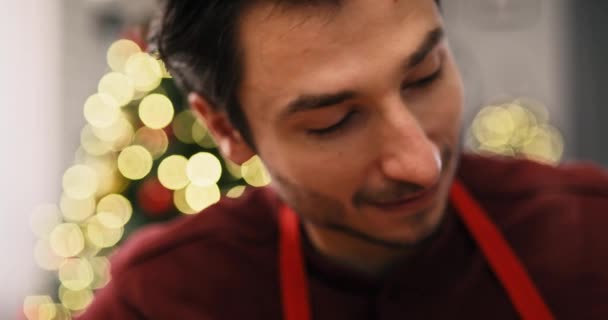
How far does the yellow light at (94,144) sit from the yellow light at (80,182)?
5cm

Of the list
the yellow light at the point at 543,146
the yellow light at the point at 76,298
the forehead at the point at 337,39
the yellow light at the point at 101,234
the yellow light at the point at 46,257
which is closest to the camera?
the forehead at the point at 337,39

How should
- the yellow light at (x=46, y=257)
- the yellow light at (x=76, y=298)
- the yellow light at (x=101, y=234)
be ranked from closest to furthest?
the yellow light at (x=101, y=234)
the yellow light at (x=76, y=298)
the yellow light at (x=46, y=257)

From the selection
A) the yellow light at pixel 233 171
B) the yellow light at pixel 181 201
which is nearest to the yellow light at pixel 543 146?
the yellow light at pixel 233 171

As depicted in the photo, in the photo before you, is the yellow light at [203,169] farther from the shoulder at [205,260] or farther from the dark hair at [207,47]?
the dark hair at [207,47]

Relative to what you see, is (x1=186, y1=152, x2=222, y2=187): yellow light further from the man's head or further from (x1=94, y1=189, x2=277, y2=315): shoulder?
the man's head

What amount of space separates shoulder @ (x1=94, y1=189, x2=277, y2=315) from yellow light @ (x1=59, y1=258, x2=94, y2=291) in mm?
888

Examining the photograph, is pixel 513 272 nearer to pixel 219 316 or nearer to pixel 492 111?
pixel 219 316

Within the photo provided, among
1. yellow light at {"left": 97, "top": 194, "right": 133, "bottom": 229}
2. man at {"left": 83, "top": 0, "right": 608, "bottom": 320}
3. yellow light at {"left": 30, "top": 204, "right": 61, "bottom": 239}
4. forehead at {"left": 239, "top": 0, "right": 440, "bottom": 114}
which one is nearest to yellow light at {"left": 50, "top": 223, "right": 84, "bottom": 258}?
yellow light at {"left": 97, "top": 194, "right": 133, "bottom": 229}

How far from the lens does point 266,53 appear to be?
2.02 feet

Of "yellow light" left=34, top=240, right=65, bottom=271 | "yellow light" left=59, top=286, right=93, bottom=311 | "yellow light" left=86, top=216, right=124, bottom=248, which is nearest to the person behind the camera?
"yellow light" left=86, top=216, right=124, bottom=248

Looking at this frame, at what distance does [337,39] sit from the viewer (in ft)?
1.91

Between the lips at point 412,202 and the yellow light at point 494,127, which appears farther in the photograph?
the yellow light at point 494,127

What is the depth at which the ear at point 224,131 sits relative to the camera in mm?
753

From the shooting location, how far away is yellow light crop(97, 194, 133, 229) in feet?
5.06
